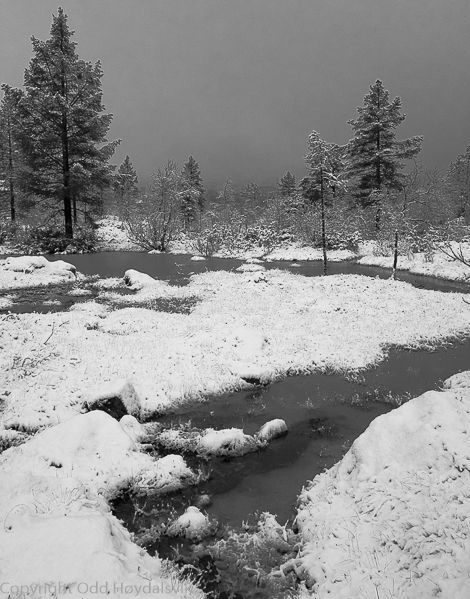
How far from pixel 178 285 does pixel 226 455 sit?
54.2 feet

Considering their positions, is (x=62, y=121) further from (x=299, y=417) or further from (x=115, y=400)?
(x=299, y=417)

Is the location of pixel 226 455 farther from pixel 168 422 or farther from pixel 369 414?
pixel 369 414

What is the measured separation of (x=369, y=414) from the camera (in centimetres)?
840

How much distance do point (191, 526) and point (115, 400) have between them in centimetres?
384

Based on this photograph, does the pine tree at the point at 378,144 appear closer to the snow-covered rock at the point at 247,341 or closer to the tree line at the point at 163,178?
the tree line at the point at 163,178

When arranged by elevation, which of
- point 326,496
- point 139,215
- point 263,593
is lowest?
point 263,593

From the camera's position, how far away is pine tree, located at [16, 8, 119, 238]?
29719mm

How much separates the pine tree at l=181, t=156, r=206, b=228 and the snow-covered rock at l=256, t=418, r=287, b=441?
51.2 metres

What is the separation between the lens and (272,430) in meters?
7.43

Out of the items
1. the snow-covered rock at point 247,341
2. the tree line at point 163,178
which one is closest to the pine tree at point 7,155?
the tree line at point 163,178

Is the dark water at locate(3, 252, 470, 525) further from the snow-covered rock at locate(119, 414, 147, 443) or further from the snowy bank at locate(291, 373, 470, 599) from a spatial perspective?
the snow-covered rock at locate(119, 414, 147, 443)

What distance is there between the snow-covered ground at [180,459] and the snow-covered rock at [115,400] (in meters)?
0.05

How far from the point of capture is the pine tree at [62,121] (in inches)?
1170

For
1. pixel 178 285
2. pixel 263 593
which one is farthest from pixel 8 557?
pixel 178 285
